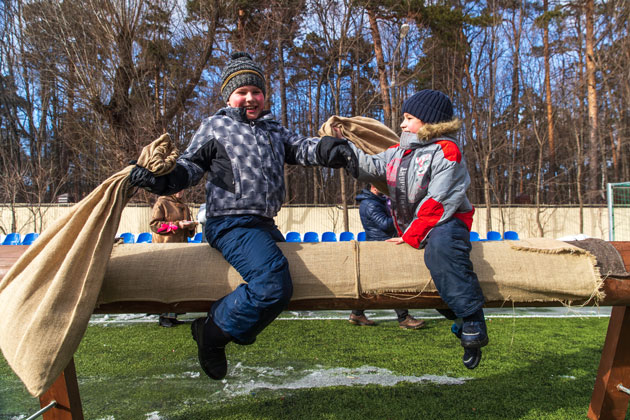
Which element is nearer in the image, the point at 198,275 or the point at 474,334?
the point at 474,334

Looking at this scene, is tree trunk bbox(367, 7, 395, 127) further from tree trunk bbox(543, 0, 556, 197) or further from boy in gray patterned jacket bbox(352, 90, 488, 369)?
boy in gray patterned jacket bbox(352, 90, 488, 369)

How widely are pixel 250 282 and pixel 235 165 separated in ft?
2.19

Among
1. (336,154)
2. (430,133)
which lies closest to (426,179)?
(430,133)

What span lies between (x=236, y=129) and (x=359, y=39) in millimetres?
14637

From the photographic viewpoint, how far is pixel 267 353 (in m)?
4.39

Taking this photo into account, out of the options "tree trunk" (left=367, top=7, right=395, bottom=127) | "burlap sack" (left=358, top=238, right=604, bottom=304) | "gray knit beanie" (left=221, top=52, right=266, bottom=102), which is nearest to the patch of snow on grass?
"burlap sack" (left=358, top=238, right=604, bottom=304)

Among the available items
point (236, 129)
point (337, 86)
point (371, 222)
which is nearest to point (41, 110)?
point (337, 86)

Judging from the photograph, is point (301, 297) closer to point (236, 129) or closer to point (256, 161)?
point (256, 161)

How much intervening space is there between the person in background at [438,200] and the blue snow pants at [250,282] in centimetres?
75

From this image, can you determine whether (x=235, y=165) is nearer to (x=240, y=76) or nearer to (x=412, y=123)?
(x=240, y=76)

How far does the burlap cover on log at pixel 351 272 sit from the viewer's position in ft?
7.59

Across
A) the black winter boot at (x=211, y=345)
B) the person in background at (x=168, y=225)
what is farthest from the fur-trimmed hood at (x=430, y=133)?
the person in background at (x=168, y=225)

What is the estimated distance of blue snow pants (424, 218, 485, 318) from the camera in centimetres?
220

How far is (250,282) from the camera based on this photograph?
7.06 feet
